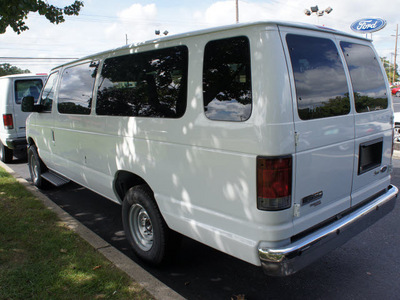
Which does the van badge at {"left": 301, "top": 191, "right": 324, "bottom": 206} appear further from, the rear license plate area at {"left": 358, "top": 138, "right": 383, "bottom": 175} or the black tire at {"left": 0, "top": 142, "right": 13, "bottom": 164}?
the black tire at {"left": 0, "top": 142, "right": 13, "bottom": 164}

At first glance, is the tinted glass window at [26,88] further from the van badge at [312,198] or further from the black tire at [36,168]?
the van badge at [312,198]

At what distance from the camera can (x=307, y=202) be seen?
2611 mm

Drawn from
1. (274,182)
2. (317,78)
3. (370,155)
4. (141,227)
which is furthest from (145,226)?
(370,155)

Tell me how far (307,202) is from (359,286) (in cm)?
126

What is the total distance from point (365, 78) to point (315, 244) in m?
1.76

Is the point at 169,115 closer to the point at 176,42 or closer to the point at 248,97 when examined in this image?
the point at 176,42

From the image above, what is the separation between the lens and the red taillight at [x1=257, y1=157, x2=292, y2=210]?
2.37 metres

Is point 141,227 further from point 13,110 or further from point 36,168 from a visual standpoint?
point 13,110

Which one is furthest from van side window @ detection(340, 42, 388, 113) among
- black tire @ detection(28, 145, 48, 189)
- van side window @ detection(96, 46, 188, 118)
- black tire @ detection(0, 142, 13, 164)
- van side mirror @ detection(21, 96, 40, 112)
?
black tire @ detection(0, 142, 13, 164)

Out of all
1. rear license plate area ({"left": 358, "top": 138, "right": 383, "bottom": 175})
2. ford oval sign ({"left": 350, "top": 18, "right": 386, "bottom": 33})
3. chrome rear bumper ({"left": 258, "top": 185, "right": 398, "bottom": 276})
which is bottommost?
chrome rear bumper ({"left": 258, "top": 185, "right": 398, "bottom": 276})

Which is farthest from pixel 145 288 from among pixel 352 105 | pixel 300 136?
pixel 352 105

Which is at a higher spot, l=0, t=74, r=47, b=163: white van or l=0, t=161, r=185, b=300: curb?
l=0, t=74, r=47, b=163: white van

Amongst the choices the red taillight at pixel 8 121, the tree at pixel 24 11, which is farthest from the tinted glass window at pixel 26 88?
the tree at pixel 24 11

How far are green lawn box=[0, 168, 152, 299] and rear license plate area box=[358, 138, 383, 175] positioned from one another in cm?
227
